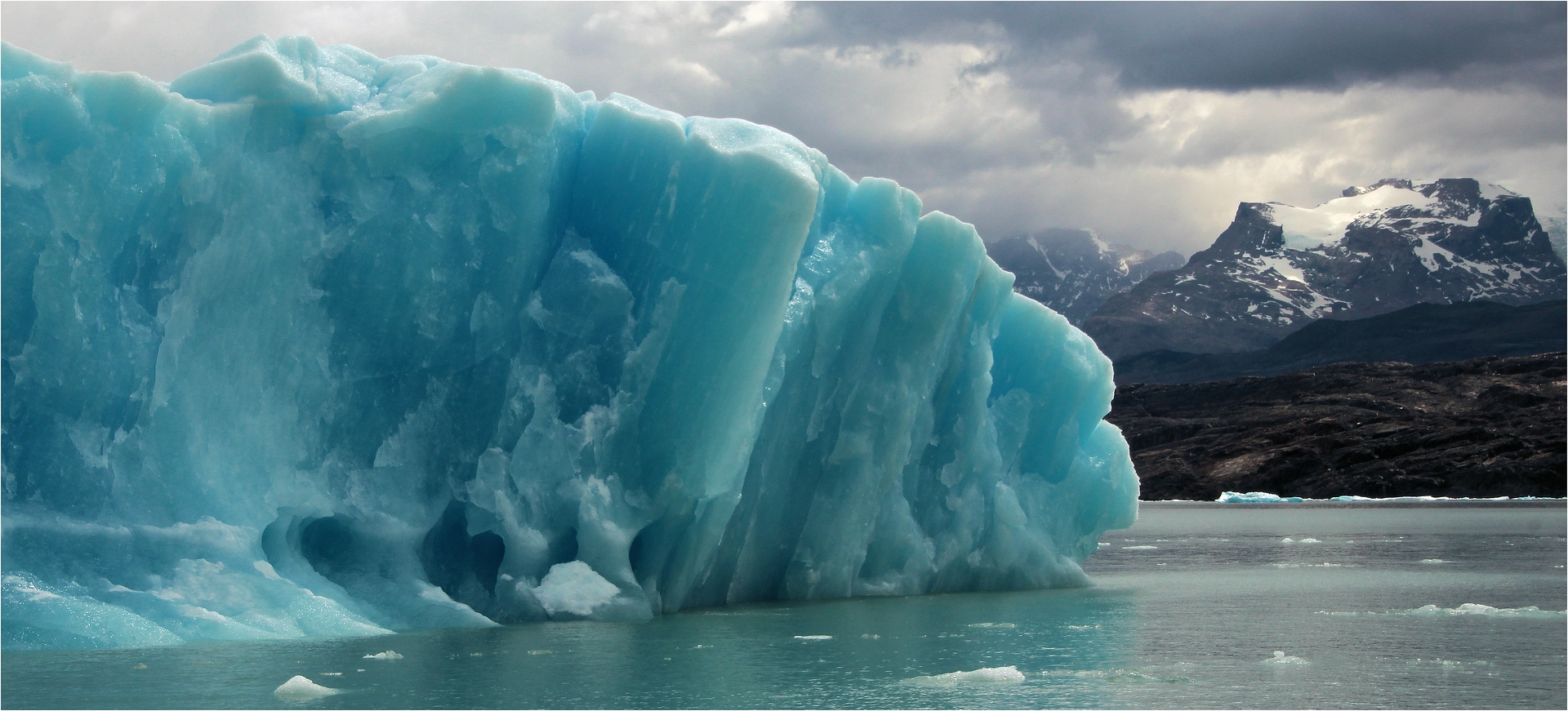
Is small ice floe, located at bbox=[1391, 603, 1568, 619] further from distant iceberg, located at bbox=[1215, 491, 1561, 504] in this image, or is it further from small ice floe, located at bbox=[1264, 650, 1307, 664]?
distant iceberg, located at bbox=[1215, 491, 1561, 504]

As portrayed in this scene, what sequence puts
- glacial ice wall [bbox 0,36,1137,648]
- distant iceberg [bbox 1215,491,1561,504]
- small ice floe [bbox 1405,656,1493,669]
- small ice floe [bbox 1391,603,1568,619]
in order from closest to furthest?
small ice floe [bbox 1405,656,1493,669]
glacial ice wall [bbox 0,36,1137,648]
small ice floe [bbox 1391,603,1568,619]
distant iceberg [bbox 1215,491,1561,504]

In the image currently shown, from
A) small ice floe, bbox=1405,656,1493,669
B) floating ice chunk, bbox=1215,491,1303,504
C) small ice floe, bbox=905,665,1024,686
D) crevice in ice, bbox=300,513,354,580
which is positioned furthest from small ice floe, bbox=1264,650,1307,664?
floating ice chunk, bbox=1215,491,1303,504

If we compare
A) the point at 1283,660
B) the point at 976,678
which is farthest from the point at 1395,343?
the point at 976,678

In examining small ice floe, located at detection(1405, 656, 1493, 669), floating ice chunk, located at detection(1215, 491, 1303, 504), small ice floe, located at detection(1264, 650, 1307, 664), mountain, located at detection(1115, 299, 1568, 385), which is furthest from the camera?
mountain, located at detection(1115, 299, 1568, 385)

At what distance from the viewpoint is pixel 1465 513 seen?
43625 mm

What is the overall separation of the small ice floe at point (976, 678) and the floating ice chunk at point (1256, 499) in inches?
2150

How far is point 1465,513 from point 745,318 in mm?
39229

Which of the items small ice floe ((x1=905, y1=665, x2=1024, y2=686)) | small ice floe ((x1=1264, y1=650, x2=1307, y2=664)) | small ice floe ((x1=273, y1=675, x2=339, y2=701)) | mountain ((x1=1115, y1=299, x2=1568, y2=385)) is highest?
mountain ((x1=1115, y1=299, x2=1568, y2=385))

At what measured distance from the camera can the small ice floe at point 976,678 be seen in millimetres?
7727

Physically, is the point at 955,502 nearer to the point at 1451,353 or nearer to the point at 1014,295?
the point at 1014,295

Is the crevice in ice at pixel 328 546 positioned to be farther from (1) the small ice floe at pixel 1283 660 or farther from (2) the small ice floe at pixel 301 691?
(1) the small ice floe at pixel 1283 660

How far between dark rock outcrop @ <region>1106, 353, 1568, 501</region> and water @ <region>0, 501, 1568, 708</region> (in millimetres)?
56527

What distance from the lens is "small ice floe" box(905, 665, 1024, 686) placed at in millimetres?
7727

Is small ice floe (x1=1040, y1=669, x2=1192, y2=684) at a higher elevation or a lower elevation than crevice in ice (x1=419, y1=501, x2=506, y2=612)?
lower
